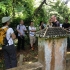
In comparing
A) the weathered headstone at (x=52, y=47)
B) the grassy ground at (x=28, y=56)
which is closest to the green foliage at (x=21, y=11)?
the grassy ground at (x=28, y=56)

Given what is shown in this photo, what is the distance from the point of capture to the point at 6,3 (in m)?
7.66

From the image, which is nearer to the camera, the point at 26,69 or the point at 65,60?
the point at 26,69

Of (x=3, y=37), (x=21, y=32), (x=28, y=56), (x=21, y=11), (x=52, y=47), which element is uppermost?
(x=21, y=11)

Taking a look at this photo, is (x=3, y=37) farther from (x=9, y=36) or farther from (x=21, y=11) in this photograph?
(x=21, y=11)

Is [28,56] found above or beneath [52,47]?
beneath

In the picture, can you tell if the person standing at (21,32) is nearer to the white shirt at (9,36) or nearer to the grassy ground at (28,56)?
the grassy ground at (28,56)

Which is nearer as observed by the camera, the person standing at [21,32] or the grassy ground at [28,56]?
the grassy ground at [28,56]

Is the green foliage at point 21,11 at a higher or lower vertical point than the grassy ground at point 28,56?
higher

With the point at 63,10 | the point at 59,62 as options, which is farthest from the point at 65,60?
the point at 63,10

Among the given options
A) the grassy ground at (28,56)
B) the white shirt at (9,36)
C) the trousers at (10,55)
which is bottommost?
the grassy ground at (28,56)

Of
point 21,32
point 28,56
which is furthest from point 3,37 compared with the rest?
point 21,32

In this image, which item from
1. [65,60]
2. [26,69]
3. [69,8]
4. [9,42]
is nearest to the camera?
[26,69]

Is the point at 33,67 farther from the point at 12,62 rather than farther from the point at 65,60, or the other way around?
the point at 12,62

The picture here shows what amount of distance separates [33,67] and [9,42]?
1.30m
